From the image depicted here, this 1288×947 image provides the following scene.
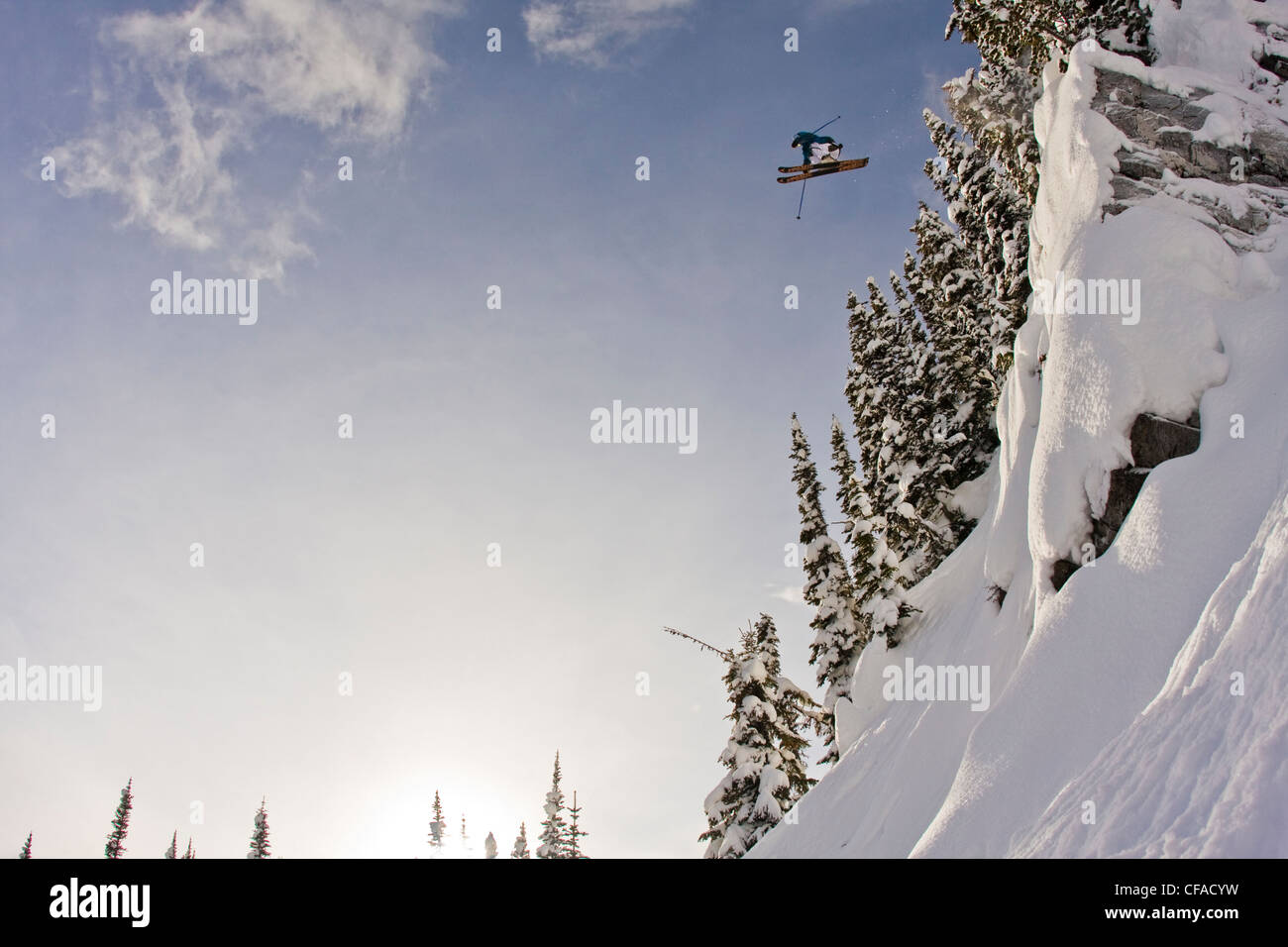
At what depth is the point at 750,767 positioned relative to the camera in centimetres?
2192

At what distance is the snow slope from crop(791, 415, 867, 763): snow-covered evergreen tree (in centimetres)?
862

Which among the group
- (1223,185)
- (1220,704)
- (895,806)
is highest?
(1223,185)

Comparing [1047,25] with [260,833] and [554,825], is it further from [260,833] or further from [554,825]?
[260,833]

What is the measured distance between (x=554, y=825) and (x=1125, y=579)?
36.0 m

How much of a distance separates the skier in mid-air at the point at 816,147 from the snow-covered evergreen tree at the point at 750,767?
16278mm

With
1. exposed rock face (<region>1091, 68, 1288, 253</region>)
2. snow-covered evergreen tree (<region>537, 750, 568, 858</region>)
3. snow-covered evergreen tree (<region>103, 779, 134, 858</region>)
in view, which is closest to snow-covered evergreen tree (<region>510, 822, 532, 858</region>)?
snow-covered evergreen tree (<region>537, 750, 568, 858</region>)

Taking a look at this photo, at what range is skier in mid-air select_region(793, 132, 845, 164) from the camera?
82.6 ft

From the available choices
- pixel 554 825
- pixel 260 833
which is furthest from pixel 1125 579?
pixel 260 833

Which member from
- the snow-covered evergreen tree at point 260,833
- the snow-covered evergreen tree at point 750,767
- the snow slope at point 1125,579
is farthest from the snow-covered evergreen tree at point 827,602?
the snow-covered evergreen tree at point 260,833

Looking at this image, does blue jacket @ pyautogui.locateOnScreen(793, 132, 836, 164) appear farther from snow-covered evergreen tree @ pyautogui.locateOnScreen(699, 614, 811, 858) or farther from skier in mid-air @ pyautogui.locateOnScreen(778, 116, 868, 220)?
snow-covered evergreen tree @ pyautogui.locateOnScreen(699, 614, 811, 858)
